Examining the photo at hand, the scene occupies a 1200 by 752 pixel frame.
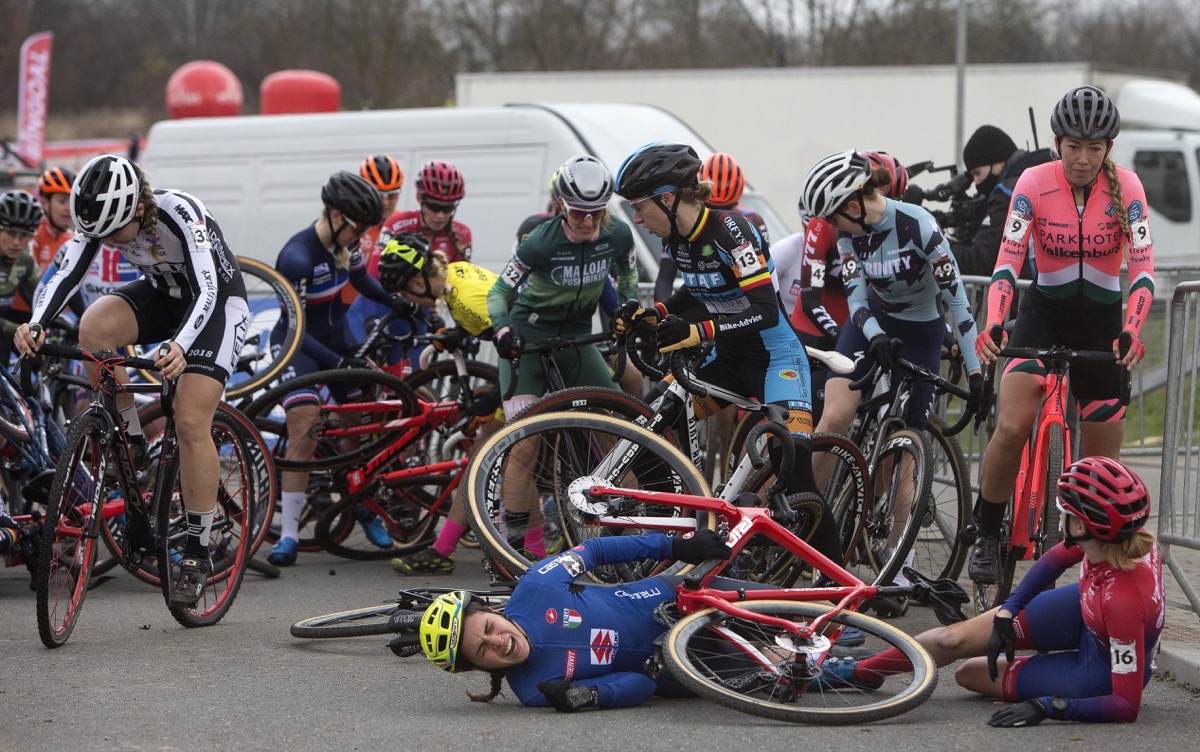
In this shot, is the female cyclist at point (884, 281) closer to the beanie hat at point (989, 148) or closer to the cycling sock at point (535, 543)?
the cycling sock at point (535, 543)

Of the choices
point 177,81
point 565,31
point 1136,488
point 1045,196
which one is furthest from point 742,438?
point 565,31

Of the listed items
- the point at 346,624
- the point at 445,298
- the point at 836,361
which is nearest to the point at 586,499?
the point at 346,624

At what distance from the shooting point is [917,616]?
281 inches

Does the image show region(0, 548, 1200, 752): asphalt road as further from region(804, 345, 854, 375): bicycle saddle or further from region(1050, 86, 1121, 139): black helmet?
region(1050, 86, 1121, 139): black helmet

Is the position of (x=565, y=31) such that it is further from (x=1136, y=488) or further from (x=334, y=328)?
(x=1136, y=488)

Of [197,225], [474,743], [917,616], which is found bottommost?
[917,616]

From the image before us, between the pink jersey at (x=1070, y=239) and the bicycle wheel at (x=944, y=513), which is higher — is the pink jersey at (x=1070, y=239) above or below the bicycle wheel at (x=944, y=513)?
above

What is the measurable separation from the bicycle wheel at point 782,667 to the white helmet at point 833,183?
2215mm

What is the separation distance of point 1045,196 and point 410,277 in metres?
3.46

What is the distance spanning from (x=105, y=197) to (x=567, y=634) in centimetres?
279

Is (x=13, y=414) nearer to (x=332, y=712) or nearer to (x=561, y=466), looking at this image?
(x=561, y=466)

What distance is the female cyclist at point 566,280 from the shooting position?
7387 mm

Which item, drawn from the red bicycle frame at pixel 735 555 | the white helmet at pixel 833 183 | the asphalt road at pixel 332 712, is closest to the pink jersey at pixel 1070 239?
the white helmet at pixel 833 183

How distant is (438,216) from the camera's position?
32.1 feet
